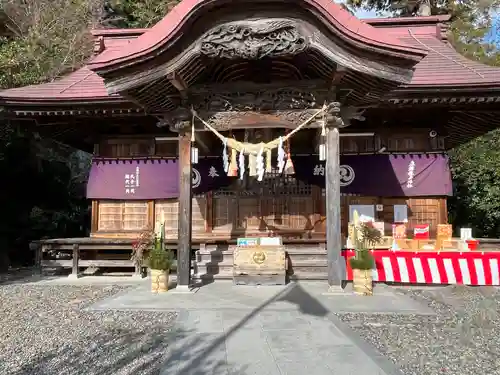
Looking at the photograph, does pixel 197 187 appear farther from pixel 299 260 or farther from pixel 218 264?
pixel 299 260

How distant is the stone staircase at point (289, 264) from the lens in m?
9.05

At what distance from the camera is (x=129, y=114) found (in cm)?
977

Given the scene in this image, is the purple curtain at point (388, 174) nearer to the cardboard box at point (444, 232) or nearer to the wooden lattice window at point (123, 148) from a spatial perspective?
the cardboard box at point (444, 232)

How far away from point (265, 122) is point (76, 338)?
480 centimetres

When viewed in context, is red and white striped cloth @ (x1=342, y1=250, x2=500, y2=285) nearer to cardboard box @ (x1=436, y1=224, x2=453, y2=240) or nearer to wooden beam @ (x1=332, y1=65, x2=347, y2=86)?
cardboard box @ (x1=436, y1=224, x2=453, y2=240)

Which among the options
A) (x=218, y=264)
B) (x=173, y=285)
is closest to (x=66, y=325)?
(x=173, y=285)

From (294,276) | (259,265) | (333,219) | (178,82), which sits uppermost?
(178,82)

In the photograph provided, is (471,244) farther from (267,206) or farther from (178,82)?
(178,82)

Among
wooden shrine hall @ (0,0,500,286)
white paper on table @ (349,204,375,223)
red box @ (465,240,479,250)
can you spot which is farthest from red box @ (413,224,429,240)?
white paper on table @ (349,204,375,223)

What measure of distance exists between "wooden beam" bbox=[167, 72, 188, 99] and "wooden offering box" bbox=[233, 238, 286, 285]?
3422mm

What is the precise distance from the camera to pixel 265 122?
768 centimetres

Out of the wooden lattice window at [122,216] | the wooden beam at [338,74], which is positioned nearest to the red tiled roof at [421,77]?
the wooden beam at [338,74]

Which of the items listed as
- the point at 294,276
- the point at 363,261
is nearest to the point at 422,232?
the point at 363,261

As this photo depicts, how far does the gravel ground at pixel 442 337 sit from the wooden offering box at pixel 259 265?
2.61 metres
